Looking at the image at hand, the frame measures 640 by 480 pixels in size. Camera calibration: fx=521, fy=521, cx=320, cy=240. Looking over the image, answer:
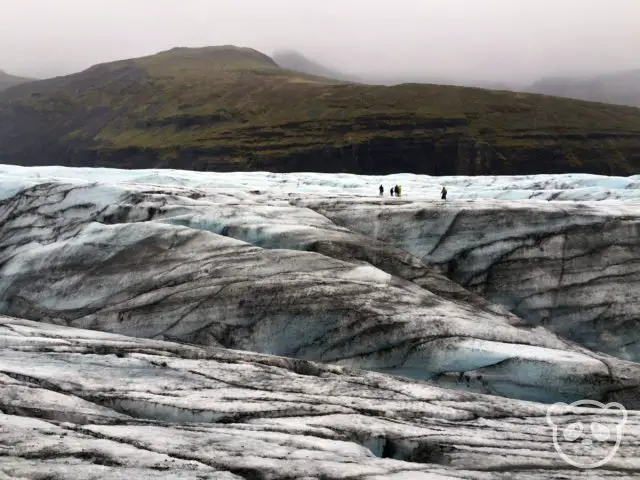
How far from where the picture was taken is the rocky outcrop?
10609 mm

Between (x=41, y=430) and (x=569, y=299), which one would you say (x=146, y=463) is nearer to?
(x=41, y=430)

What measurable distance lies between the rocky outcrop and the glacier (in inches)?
2.6

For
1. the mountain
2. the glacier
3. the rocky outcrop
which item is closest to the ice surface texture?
the glacier

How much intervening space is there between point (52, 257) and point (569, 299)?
86.4 ft

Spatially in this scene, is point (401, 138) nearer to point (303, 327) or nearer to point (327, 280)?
point (327, 280)

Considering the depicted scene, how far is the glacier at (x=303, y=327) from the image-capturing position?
12031 mm

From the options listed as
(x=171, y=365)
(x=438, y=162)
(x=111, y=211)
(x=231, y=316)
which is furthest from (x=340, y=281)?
(x=438, y=162)

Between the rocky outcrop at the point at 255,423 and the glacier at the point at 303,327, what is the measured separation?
2.6 inches

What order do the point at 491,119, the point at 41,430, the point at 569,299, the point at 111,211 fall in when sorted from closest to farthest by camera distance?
the point at 41,430 < the point at 569,299 < the point at 111,211 < the point at 491,119

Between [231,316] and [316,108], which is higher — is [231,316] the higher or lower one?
the lower one

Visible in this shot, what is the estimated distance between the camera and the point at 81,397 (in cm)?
1382

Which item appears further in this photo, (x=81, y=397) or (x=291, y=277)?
(x=291, y=277)

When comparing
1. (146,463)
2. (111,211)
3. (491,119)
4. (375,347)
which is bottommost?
(375,347)

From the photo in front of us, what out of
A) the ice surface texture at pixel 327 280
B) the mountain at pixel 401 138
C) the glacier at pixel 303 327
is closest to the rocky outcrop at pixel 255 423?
the glacier at pixel 303 327
